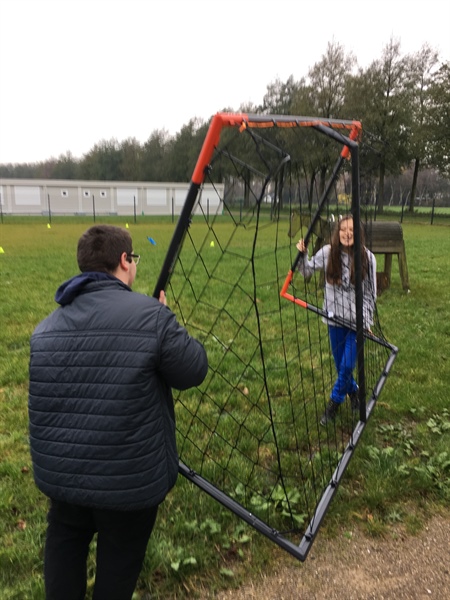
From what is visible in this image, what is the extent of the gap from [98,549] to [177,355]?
0.77 metres

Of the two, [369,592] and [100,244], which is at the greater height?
[100,244]

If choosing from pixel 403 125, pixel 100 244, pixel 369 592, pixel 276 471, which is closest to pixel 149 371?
pixel 100 244

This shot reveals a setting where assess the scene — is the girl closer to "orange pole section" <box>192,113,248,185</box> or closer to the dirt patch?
the dirt patch

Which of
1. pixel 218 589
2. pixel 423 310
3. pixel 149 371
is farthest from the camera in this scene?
pixel 423 310

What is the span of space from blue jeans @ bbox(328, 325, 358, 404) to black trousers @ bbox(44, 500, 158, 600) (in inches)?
82.6

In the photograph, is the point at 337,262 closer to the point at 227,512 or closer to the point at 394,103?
the point at 227,512

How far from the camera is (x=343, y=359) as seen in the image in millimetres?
3494

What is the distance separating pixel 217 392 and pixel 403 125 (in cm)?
3353

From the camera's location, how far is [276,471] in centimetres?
299

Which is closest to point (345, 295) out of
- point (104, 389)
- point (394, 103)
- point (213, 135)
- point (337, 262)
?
point (337, 262)

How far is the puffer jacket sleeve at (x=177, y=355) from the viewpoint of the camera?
1544mm

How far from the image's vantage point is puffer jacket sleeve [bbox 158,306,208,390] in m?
1.54

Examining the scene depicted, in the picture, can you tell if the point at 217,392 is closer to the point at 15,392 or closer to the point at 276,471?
the point at 276,471

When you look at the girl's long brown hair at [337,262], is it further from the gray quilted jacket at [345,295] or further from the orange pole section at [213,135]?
the orange pole section at [213,135]
